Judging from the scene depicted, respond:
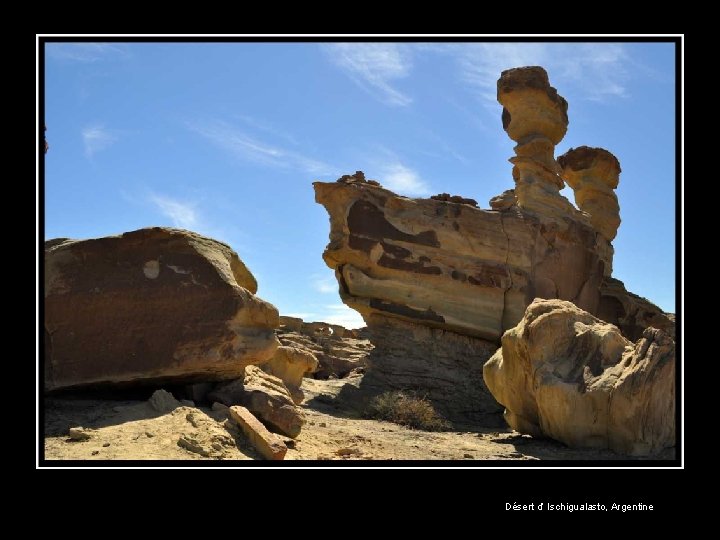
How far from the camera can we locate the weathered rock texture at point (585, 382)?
7379 millimetres

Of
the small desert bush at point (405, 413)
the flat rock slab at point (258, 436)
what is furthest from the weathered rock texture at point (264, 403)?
the small desert bush at point (405, 413)

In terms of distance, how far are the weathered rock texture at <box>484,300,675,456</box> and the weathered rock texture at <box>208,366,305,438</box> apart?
A: 296cm

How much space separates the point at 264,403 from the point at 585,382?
→ 348cm

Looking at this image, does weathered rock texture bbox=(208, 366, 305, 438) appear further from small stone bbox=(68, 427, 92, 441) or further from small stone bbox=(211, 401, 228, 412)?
small stone bbox=(68, 427, 92, 441)

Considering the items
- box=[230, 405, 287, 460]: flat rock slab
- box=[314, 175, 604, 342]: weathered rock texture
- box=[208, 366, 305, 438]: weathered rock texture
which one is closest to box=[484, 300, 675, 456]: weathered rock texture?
box=[208, 366, 305, 438]: weathered rock texture

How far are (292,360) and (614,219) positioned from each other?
534 inches

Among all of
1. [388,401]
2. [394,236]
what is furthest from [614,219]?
[388,401]

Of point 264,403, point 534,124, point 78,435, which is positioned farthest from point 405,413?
point 534,124

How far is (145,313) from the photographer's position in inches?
271

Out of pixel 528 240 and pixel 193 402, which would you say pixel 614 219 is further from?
pixel 193 402

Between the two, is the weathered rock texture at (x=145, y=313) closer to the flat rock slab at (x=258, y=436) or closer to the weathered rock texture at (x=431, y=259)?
the flat rock slab at (x=258, y=436)

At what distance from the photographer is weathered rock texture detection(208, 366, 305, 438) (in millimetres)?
6980
